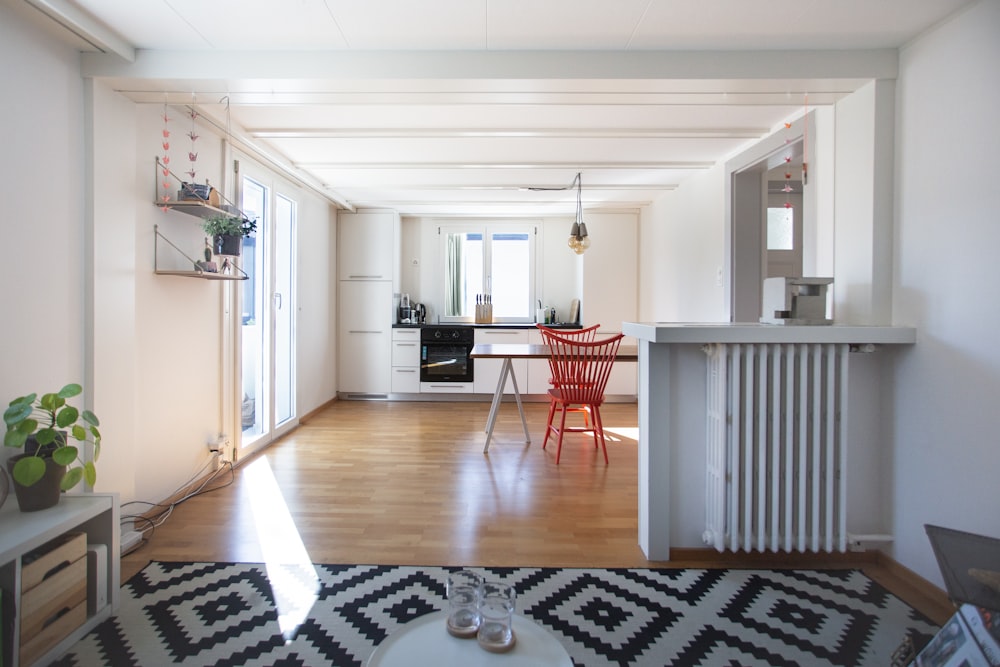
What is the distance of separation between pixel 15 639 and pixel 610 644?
1.84 metres

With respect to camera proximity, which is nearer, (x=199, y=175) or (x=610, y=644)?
(x=610, y=644)

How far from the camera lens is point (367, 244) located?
607cm

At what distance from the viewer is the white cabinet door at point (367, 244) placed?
6.06 metres

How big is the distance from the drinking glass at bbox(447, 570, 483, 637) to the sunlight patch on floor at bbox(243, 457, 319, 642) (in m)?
0.86

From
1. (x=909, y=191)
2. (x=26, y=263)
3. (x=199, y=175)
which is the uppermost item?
(x=199, y=175)

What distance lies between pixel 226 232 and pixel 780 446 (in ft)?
10.0

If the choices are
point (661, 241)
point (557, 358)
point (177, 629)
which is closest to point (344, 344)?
point (557, 358)

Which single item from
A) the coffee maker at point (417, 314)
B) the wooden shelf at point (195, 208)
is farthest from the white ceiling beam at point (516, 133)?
the coffee maker at point (417, 314)

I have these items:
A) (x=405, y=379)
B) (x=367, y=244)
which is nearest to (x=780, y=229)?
(x=405, y=379)

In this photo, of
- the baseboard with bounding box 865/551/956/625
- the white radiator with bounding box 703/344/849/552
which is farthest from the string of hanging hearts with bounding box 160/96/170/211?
the baseboard with bounding box 865/551/956/625

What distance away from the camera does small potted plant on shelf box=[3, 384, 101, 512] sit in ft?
5.53

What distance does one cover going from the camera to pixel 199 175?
3170 millimetres

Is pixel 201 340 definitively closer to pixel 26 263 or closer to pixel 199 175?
pixel 199 175

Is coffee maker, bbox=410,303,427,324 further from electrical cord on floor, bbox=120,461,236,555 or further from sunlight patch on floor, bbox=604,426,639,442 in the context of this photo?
electrical cord on floor, bbox=120,461,236,555
